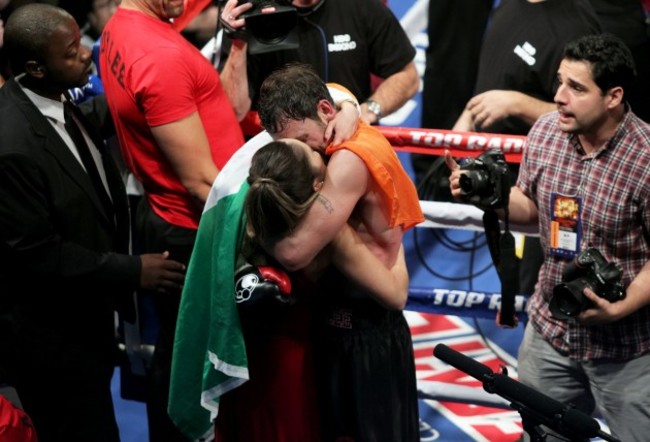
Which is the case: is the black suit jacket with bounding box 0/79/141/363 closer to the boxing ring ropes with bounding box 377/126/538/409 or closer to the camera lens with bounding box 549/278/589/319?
the boxing ring ropes with bounding box 377/126/538/409

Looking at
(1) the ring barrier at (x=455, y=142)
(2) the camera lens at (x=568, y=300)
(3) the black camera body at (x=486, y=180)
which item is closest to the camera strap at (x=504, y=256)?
(3) the black camera body at (x=486, y=180)

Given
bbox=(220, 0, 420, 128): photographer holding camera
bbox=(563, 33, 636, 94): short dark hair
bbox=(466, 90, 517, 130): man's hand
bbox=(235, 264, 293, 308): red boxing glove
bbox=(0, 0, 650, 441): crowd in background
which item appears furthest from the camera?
bbox=(220, 0, 420, 128): photographer holding camera

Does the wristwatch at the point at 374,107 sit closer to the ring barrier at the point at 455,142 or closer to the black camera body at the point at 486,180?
the ring barrier at the point at 455,142

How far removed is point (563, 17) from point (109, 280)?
2.06m

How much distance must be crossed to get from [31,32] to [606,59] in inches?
66.5

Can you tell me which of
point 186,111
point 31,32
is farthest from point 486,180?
point 31,32

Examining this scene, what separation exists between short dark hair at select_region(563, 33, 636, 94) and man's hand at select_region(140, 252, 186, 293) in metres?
1.40

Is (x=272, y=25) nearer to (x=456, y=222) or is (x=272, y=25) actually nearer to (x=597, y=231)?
(x=456, y=222)

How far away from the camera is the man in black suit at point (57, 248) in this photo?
2.92 meters

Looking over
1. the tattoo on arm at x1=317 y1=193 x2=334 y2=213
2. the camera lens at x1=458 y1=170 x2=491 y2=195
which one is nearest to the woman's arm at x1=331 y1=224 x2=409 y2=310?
the tattoo on arm at x1=317 y1=193 x2=334 y2=213

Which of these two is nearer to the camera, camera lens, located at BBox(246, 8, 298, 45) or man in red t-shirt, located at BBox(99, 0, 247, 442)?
man in red t-shirt, located at BBox(99, 0, 247, 442)

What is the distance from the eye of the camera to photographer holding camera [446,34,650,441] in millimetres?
2834

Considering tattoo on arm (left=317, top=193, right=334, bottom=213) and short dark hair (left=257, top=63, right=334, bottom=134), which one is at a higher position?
short dark hair (left=257, top=63, right=334, bottom=134)

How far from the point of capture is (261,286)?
2.42 metres
